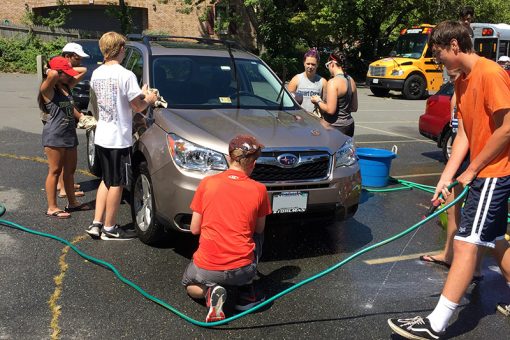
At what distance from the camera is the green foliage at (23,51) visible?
24.7 m

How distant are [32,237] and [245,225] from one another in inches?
97.0

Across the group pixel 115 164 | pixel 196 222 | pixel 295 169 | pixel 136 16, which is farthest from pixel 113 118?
pixel 136 16

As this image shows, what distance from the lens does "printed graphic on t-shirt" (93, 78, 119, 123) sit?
14.8ft

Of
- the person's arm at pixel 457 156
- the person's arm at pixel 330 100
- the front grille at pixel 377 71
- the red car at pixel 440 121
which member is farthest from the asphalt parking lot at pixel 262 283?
the front grille at pixel 377 71

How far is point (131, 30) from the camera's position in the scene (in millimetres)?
31125

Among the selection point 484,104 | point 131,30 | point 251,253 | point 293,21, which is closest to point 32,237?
point 251,253

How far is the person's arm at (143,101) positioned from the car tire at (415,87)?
17764mm

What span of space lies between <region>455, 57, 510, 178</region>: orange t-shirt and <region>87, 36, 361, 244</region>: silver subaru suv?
1.37m

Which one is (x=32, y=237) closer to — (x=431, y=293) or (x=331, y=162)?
(x=331, y=162)

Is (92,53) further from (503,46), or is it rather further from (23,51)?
(503,46)

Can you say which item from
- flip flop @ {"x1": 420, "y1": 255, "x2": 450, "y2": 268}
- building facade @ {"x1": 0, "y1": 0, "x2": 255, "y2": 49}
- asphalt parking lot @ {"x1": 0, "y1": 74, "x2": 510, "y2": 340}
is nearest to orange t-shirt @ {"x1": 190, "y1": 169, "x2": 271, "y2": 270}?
asphalt parking lot @ {"x1": 0, "y1": 74, "x2": 510, "y2": 340}

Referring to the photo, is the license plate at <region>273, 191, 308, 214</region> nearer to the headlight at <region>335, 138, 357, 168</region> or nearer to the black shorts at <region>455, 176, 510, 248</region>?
the headlight at <region>335, 138, 357, 168</region>

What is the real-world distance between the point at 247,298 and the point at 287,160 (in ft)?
3.86

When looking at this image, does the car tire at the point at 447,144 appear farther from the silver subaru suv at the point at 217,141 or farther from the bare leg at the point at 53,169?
the bare leg at the point at 53,169
